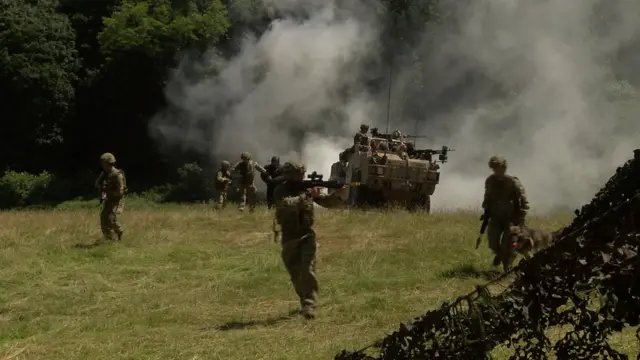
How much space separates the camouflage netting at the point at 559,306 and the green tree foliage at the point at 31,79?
31.2m

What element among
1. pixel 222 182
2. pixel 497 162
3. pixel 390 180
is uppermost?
pixel 390 180

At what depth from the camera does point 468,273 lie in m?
10.7

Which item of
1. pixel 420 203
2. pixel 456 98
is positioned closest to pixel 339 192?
pixel 420 203

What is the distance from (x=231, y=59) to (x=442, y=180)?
9895 mm

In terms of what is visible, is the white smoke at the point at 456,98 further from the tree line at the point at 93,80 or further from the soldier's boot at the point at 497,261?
the soldier's boot at the point at 497,261

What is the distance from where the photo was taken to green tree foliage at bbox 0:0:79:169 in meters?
32.7

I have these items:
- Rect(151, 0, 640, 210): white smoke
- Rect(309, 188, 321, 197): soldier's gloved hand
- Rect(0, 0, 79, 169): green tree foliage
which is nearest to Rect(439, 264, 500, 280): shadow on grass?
Rect(309, 188, 321, 197): soldier's gloved hand

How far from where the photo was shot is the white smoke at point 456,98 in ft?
112

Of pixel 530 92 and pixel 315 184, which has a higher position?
pixel 530 92

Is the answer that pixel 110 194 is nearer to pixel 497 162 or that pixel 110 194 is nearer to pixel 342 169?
pixel 497 162

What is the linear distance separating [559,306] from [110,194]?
10.6 meters

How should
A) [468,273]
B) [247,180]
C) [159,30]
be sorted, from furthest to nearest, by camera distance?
1. [159,30]
2. [247,180]
3. [468,273]

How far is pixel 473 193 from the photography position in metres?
32.9

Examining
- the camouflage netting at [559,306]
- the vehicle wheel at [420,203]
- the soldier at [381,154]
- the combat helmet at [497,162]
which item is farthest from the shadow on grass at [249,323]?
the vehicle wheel at [420,203]
